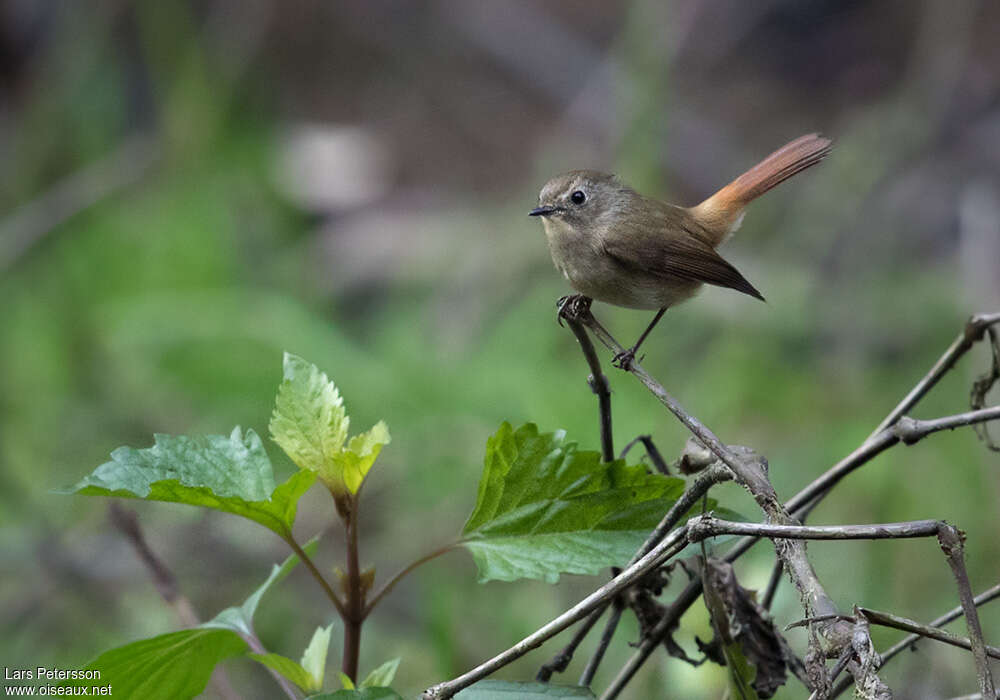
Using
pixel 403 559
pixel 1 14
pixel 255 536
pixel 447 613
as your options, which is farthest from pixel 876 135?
pixel 1 14

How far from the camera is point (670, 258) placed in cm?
279

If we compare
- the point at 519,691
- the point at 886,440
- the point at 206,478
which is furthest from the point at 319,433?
the point at 886,440

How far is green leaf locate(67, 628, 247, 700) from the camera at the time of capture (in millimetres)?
1195

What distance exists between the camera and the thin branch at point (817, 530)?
97cm

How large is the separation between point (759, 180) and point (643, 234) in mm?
455

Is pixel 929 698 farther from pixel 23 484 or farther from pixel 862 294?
pixel 862 294

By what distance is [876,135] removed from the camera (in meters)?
5.70

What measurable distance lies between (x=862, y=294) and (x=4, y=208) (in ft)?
15.6

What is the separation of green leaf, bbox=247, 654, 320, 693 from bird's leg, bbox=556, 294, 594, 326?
2.14ft

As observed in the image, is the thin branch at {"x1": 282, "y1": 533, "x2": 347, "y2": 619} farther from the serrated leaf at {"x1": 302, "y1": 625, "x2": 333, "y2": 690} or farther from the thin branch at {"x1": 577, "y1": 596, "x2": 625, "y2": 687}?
the thin branch at {"x1": 577, "y1": 596, "x2": 625, "y2": 687}

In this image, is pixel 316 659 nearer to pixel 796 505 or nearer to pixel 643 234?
pixel 796 505

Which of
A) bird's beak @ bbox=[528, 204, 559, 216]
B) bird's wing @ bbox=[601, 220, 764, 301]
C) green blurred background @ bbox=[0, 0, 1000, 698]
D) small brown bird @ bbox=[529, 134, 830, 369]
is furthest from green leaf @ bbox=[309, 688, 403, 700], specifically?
bird's beak @ bbox=[528, 204, 559, 216]

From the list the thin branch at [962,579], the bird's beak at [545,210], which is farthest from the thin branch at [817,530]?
the bird's beak at [545,210]

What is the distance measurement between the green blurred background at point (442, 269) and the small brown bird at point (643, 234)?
819 mm
